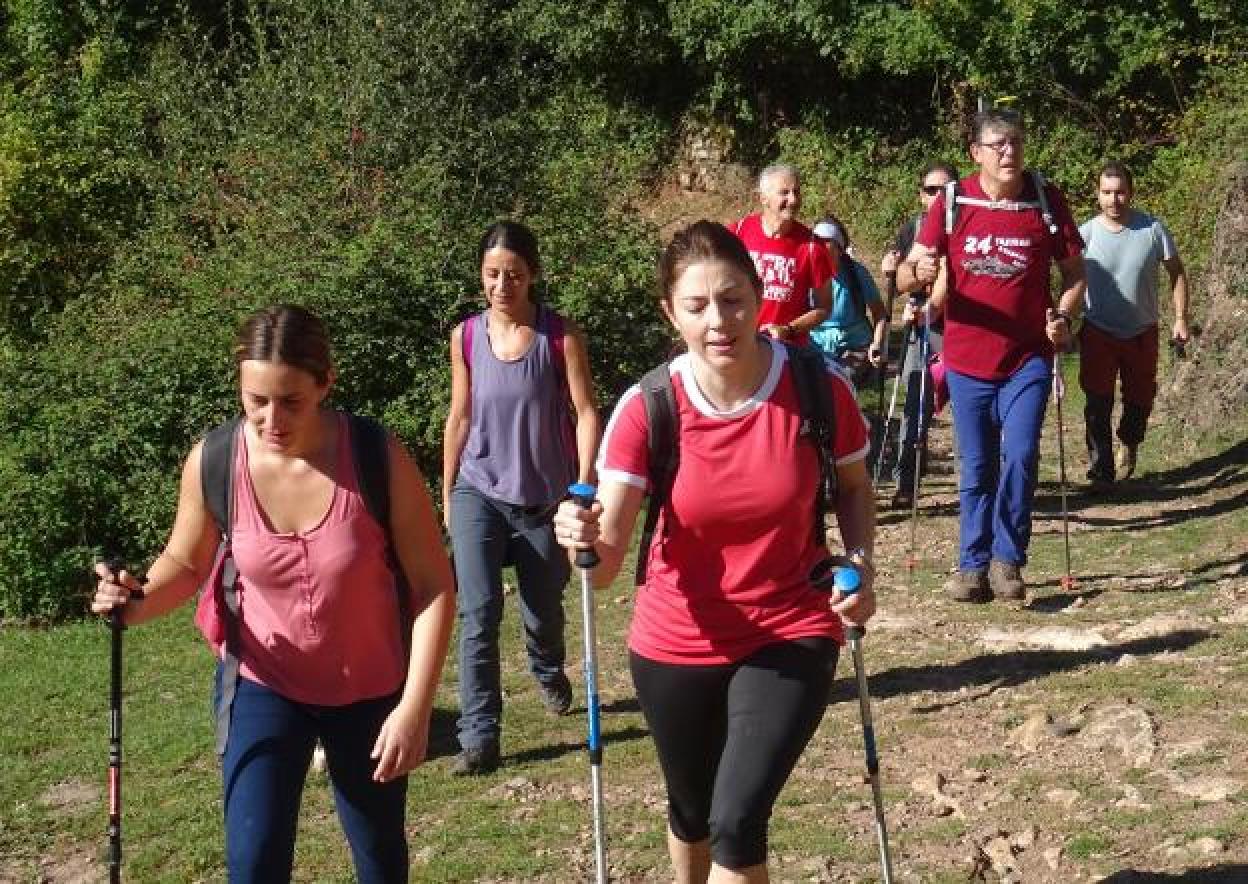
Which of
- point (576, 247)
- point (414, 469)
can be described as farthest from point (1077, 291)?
point (576, 247)

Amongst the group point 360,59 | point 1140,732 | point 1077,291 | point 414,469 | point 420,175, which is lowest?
point 1140,732

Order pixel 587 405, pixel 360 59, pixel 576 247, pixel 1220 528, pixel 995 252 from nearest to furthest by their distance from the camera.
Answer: pixel 587 405, pixel 995 252, pixel 1220 528, pixel 576 247, pixel 360 59

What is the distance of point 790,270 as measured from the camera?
922 cm

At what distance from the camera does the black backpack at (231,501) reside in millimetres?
4219

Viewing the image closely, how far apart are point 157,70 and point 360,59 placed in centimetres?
361

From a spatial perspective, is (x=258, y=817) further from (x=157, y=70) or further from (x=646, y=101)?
(x=646, y=101)

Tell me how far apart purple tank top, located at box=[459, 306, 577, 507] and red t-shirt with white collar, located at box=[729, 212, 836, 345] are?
98.5 inches

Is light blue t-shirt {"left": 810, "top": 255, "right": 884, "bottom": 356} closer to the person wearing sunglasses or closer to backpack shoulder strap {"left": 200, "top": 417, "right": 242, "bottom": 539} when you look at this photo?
the person wearing sunglasses

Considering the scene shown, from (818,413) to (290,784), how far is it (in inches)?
60.4

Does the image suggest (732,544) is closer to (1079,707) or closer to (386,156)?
(1079,707)

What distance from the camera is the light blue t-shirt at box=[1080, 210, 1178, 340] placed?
11453mm

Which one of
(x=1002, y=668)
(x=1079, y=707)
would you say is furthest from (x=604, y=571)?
(x=1002, y=668)

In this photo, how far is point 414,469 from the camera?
14.1ft

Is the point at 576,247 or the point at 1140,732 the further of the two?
the point at 576,247
